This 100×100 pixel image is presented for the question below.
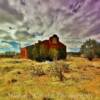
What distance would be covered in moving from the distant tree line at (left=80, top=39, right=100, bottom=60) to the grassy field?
0.71 feet

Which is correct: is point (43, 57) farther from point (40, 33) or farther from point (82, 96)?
point (82, 96)

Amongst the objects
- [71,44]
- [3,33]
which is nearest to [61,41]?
[71,44]

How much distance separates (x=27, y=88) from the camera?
883 centimetres

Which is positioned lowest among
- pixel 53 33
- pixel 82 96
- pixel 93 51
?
pixel 82 96

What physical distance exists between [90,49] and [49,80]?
1973 millimetres

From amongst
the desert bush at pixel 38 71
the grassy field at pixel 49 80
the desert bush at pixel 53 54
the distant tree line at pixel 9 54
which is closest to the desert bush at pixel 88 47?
the grassy field at pixel 49 80

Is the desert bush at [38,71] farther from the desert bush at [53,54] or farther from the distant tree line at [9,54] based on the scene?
the distant tree line at [9,54]

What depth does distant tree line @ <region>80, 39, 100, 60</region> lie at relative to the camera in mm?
9930

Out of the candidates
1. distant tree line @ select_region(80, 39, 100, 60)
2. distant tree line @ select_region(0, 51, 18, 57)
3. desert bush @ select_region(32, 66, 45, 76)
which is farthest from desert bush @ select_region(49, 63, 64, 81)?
distant tree line @ select_region(0, 51, 18, 57)

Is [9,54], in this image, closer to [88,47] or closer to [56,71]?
[56,71]

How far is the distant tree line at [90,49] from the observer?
9930 millimetres

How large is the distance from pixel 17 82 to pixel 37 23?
213cm

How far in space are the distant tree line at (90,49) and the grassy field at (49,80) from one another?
0.22 meters

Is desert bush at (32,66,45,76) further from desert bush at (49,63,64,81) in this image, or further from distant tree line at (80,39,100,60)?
distant tree line at (80,39,100,60)
